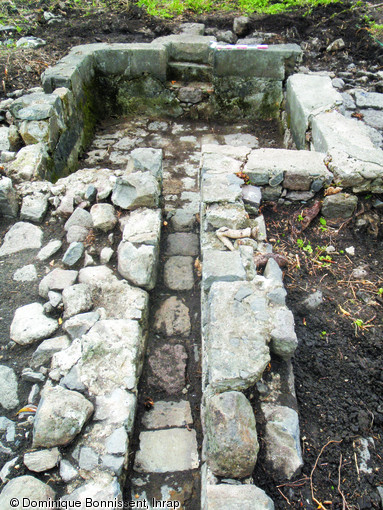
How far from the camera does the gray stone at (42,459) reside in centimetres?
203

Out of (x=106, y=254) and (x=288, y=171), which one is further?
(x=288, y=171)

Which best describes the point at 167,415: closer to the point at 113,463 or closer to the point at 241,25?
the point at 113,463

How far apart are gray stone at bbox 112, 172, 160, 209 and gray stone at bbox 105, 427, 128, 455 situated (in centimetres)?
208

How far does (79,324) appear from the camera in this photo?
2676 millimetres

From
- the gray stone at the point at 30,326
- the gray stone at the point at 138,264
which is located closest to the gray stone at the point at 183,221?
the gray stone at the point at 138,264

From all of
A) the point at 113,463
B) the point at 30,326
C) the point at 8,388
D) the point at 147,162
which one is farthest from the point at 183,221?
the point at 113,463

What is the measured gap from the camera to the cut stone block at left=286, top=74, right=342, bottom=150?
468 cm

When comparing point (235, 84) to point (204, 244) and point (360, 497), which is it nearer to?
point (204, 244)

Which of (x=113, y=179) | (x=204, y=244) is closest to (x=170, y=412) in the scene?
(x=204, y=244)

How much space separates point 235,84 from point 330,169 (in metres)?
3.18

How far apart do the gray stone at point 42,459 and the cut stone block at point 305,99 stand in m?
4.23

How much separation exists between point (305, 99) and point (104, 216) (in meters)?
3.23

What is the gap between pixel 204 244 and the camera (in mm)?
3127

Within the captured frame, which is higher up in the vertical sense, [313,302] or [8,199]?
[8,199]
